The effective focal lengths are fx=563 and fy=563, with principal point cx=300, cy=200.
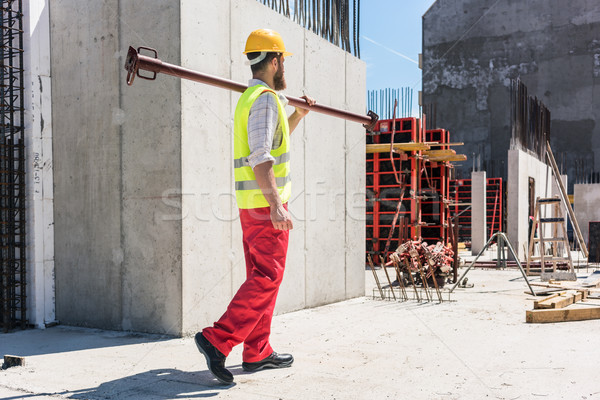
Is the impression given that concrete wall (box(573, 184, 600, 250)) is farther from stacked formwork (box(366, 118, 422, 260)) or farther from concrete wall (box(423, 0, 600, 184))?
stacked formwork (box(366, 118, 422, 260))

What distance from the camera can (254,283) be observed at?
11.8ft

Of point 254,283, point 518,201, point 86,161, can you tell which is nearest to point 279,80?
point 254,283

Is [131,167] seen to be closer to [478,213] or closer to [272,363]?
[272,363]

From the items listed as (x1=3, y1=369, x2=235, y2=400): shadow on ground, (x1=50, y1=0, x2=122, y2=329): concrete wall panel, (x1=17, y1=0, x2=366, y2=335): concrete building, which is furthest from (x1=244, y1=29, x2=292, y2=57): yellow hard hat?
(x1=3, y1=369, x2=235, y2=400): shadow on ground

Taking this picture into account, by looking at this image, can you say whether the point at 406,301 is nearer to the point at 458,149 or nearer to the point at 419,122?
the point at 419,122

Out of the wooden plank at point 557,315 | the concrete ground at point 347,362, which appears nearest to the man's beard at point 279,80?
the concrete ground at point 347,362

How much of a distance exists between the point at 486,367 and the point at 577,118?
2859 cm

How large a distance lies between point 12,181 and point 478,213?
15055 millimetres

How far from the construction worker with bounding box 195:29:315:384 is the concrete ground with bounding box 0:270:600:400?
9.8 inches

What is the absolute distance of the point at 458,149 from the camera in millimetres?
30672

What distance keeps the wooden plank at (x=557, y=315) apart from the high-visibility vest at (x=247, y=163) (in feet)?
11.4

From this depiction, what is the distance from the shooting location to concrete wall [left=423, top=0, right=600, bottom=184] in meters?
28.8

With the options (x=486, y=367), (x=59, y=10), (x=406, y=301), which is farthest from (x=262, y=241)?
(x=406, y=301)

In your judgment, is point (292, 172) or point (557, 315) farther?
point (292, 172)
